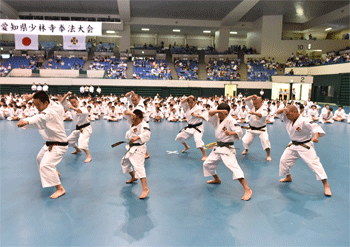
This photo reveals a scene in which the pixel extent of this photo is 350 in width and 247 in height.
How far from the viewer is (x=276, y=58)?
2839cm

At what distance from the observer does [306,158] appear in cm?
413

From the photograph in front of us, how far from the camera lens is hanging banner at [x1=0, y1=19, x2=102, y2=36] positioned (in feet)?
50.5

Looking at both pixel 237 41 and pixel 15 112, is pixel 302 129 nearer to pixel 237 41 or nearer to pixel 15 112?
pixel 15 112

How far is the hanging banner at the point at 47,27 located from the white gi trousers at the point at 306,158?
1450 centimetres

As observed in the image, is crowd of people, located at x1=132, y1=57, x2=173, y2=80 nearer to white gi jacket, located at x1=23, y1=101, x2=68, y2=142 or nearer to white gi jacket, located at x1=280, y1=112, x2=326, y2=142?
white gi jacket, located at x1=23, y1=101, x2=68, y2=142

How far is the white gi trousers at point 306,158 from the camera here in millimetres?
4066

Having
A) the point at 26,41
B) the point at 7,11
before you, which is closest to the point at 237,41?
the point at 7,11

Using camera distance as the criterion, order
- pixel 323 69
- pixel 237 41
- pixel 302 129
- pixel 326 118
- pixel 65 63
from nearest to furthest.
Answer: pixel 302 129
pixel 326 118
pixel 323 69
pixel 65 63
pixel 237 41

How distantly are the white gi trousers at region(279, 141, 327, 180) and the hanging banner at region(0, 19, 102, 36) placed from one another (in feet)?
47.6

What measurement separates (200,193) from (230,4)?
883 inches

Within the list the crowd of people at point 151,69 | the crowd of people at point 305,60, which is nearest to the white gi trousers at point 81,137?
the crowd of people at point 151,69

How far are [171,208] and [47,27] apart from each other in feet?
53.3

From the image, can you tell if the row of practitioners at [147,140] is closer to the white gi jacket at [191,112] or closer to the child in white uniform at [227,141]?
the child in white uniform at [227,141]

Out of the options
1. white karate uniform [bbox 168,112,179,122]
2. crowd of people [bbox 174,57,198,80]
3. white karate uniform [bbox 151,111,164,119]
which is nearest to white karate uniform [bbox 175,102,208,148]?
white karate uniform [bbox 168,112,179,122]
